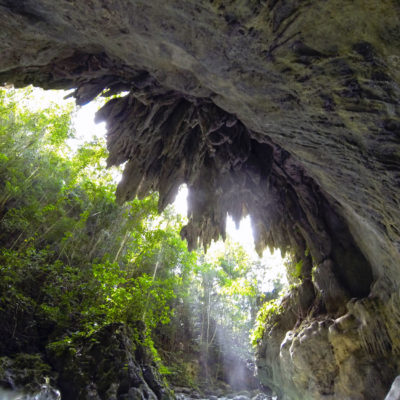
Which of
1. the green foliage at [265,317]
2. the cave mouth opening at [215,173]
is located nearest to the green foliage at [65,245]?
the green foliage at [265,317]

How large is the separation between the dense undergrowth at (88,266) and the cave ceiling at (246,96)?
394cm

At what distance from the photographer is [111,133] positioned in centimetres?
558

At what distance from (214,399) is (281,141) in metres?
16.7

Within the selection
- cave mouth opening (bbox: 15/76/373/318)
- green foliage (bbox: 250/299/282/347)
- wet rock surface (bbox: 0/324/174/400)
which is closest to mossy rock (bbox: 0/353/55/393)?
wet rock surface (bbox: 0/324/174/400)

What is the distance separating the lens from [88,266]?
12.6 m

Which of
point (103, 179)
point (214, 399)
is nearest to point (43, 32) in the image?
point (103, 179)

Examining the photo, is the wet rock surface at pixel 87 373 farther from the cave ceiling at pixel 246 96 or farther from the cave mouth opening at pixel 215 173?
the cave ceiling at pixel 246 96

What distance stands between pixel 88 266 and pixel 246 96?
11.9 metres

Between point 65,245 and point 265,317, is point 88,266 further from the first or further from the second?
point 265,317

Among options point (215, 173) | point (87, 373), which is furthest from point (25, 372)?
point (215, 173)

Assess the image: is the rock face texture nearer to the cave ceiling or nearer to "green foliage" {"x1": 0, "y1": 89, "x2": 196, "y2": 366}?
the cave ceiling

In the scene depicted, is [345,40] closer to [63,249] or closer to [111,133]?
[111,133]

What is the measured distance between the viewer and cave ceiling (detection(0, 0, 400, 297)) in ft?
7.23

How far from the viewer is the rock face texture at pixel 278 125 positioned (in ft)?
7.43
